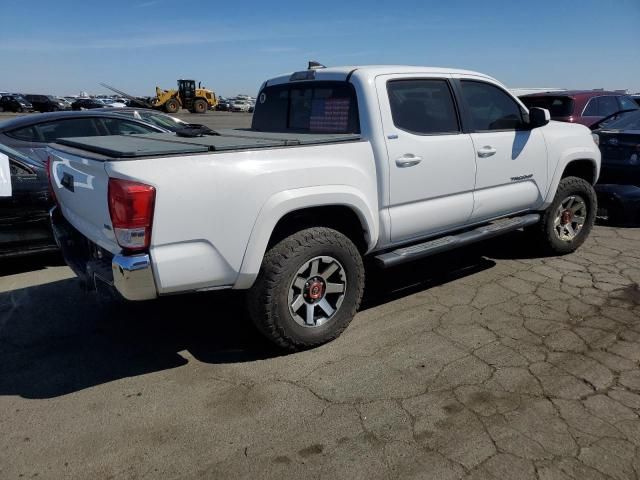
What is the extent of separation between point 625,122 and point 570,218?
137 inches

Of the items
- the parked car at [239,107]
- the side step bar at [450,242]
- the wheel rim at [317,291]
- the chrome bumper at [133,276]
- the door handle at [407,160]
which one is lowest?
the parked car at [239,107]

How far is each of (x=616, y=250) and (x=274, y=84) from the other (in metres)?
4.19

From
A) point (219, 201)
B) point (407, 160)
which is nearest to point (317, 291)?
point (219, 201)

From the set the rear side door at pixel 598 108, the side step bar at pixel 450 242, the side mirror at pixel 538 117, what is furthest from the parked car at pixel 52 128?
the rear side door at pixel 598 108

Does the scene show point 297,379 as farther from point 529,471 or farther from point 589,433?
point 589,433

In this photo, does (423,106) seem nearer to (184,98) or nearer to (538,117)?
(538,117)

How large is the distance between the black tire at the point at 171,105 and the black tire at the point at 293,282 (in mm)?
40054

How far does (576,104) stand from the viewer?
379 inches

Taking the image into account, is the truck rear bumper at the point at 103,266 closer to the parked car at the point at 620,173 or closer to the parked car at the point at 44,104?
the parked car at the point at 620,173

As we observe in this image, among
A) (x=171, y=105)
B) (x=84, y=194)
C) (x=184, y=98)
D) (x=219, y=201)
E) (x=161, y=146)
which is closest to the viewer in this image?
(x=219, y=201)

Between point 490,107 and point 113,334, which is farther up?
point 490,107

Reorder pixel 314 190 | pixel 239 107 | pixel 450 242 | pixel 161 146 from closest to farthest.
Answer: pixel 161 146
pixel 314 190
pixel 450 242
pixel 239 107

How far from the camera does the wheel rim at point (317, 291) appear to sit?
11.1 feet

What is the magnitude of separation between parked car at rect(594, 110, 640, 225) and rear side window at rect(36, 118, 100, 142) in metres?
6.94
